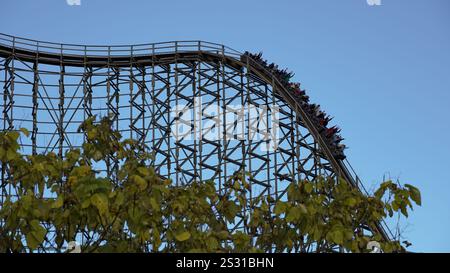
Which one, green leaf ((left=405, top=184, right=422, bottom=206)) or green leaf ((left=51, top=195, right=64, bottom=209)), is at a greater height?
green leaf ((left=405, top=184, right=422, bottom=206))

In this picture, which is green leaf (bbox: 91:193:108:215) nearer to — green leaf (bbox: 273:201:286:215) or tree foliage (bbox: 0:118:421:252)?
tree foliage (bbox: 0:118:421:252)

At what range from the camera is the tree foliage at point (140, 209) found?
37.7ft

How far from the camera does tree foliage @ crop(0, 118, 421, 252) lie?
452 inches

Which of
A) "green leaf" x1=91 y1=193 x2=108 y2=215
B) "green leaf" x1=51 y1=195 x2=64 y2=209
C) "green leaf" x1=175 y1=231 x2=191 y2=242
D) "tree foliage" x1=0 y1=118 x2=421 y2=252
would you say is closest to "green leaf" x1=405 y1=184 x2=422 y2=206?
"tree foliage" x1=0 y1=118 x2=421 y2=252

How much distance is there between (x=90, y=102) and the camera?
1390 inches

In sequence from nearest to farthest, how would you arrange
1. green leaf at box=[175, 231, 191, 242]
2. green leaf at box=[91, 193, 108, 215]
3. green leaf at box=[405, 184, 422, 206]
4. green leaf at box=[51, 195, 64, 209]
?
green leaf at box=[91, 193, 108, 215] < green leaf at box=[51, 195, 64, 209] < green leaf at box=[175, 231, 191, 242] < green leaf at box=[405, 184, 422, 206]

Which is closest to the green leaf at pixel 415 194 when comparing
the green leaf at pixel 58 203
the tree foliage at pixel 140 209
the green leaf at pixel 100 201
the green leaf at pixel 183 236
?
the tree foliage at pixel 140 209

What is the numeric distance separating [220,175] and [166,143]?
2482 millimetres

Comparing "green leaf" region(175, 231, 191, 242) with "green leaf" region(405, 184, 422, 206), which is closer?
"green leaf" region(175, 231, 191, 242)

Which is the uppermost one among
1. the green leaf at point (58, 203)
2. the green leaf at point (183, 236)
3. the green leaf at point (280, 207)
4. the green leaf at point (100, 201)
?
the green leaf at point (280, 207)

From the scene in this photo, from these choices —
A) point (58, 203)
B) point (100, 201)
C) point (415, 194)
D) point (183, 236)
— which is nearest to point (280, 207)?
point (183, 236)

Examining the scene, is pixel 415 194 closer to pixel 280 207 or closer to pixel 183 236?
pixel 280 207

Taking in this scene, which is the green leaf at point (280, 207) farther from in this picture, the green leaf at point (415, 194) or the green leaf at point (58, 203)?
the green leaf at point (58, 203)
